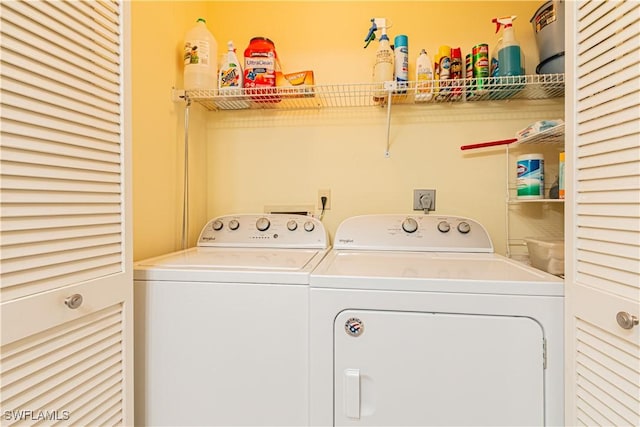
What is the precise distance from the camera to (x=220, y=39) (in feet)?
6.17

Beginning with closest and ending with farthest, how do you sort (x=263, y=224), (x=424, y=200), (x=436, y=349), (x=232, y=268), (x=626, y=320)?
(x=626, y=320) < (x=436, y=349) < (x=232, y=268) < (x=263, y=224) < (x=424, y=200)

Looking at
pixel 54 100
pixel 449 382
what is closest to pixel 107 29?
pixel 54 100

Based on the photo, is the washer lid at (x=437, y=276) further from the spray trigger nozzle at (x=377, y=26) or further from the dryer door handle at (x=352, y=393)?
the spray trigger nozzle at (x=377, y=26)

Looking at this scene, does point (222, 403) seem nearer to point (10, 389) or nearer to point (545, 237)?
point (10, 389)

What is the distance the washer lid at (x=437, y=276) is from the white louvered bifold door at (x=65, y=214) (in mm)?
580

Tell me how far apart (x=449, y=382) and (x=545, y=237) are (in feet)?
3.73

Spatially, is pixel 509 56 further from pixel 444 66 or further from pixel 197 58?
pixel 197 58

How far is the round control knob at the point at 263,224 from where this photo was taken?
5.24 ft

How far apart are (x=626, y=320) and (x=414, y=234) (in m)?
0.87

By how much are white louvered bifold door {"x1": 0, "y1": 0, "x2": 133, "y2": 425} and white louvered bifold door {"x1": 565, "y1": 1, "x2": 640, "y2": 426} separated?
123 cm

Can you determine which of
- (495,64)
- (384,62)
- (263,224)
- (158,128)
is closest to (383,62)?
(384,62)

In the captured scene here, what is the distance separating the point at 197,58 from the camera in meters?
1.53

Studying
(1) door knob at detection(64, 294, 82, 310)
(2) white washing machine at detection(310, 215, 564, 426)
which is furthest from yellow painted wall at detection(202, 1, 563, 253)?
(1) door knob at detection(64, 294, 82, 310)

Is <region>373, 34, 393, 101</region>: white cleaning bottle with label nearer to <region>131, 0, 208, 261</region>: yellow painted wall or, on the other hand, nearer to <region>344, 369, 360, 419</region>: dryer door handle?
<region>131, 0, 208, 261</region>: yellow painted wall
